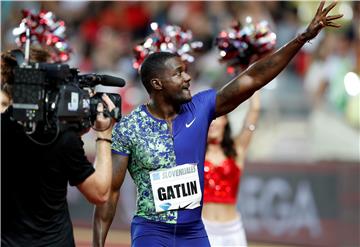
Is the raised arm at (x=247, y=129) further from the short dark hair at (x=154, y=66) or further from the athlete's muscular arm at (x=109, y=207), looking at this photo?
the athlete's muscular arm at (x=109, y=207)

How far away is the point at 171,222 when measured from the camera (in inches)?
239

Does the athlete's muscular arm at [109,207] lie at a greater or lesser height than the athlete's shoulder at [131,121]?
lesser

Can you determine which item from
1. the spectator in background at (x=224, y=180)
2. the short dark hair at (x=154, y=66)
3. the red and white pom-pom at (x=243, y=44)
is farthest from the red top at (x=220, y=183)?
the short dark hair at (x=154, y=66)

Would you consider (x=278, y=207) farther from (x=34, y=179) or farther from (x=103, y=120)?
(x=34, y=179)

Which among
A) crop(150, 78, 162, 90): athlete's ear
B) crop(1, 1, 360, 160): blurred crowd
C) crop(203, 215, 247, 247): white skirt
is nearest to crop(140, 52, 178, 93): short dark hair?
crop(150, 78, 162, 90): athlete's ear

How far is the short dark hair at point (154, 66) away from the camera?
6254 millimetres

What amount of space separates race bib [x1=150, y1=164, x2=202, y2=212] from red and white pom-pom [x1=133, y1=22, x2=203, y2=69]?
1.63 meters

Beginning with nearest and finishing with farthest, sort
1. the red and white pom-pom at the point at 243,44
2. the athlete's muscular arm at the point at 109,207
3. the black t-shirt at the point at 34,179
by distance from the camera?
the black t-shirt at the point at 34,179 < the athlete's muscular arm at the point at 109,207 < the red and white pom-pom at the point at 243,44

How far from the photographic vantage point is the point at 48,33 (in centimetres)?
783

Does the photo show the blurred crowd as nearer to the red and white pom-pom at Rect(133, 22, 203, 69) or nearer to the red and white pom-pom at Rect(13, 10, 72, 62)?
the red and white pom-pom at Rect(133, 22, 203, 69)

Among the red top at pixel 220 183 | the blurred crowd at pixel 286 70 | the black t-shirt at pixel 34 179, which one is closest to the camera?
the black t-shirt at pixel 34 179

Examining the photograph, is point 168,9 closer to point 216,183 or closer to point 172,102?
point 216,183

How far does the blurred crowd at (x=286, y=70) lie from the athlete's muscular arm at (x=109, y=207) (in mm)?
5513

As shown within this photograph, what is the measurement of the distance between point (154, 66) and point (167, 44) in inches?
57.4
